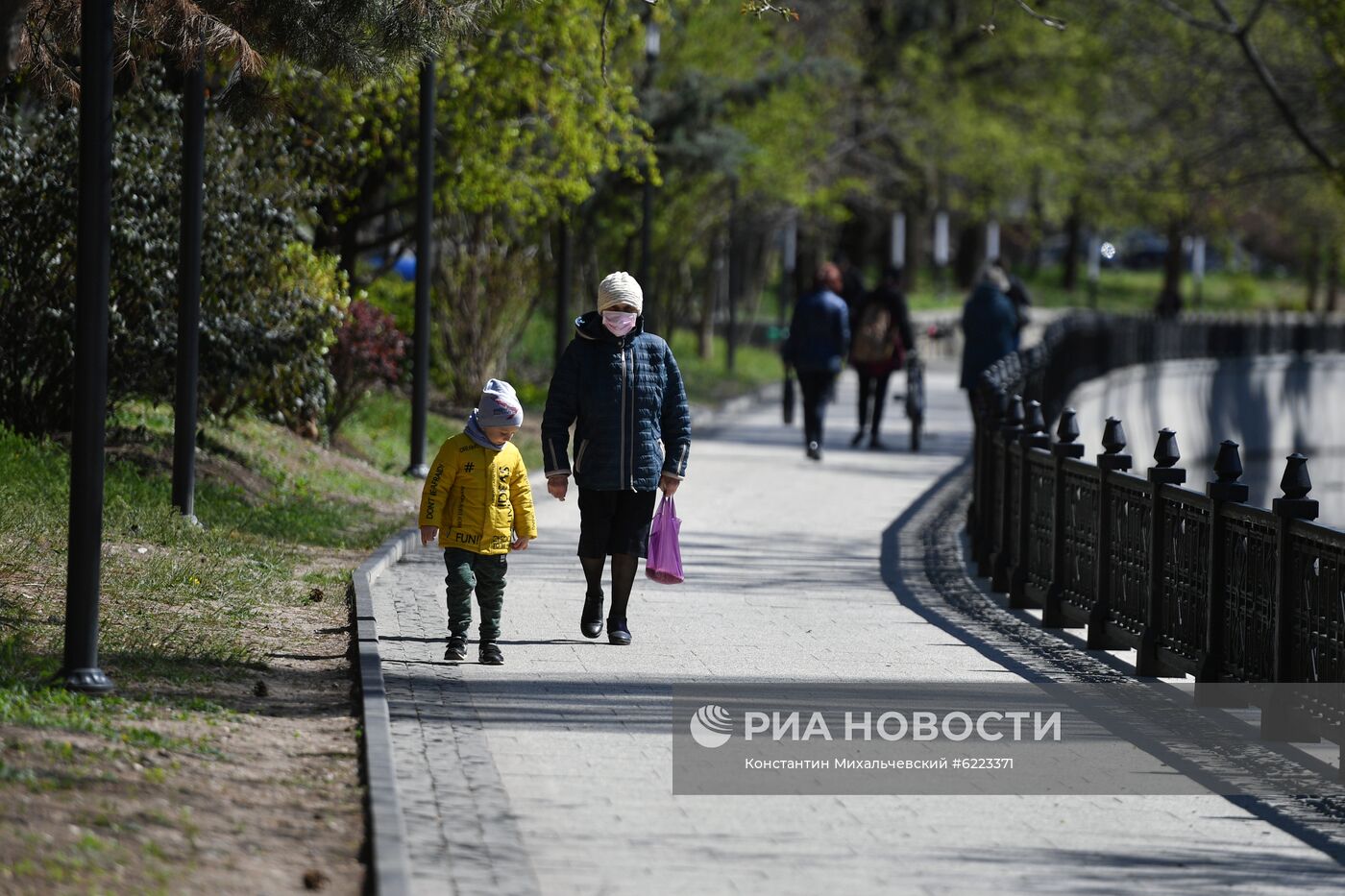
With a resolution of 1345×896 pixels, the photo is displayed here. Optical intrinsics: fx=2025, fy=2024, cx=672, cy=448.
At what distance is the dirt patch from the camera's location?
5574 millimetres

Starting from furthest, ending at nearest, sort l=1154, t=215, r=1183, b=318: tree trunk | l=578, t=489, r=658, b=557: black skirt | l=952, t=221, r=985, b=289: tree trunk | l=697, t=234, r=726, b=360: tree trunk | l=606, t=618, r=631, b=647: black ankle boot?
l=952, t=221, r=985, b=289: tree trunk < l=1154, t=215, r=1183, b=318: tree trunk < l=697, t=234, r=726, b=360: tree trunk < l=606, t=618, r=631, b=647: black ankle boot < l=578, t=489, r=658, b=557: black skirt

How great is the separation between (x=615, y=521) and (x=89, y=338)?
295 centimetres

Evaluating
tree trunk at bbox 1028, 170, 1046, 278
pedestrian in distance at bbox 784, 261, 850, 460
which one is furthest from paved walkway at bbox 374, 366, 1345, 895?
tree trunk at bbox 1028, 170, 1046, 278

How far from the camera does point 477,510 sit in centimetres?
917

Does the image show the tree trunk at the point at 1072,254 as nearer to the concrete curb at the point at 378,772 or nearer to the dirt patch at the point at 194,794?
the concrete curb at the point at 378,772

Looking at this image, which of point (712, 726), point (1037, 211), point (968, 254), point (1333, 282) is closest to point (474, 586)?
point (712, 726)

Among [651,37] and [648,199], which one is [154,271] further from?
[651,37]

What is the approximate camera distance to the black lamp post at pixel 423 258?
16172 millimetres

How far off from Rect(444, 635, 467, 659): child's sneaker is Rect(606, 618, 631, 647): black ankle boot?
0.91m

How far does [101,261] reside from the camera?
7.71 m

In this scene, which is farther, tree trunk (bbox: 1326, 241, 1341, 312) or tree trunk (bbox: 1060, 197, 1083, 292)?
tree trunk (bbox: 1326, 241, 1341, 312)

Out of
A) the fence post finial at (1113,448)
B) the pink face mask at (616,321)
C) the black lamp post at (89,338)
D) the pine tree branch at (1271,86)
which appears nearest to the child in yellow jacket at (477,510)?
the pink face mask at (616,321)

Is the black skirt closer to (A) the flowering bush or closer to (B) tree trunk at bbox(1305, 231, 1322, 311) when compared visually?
(A) the flowering bush

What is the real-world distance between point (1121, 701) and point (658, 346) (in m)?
2.71
